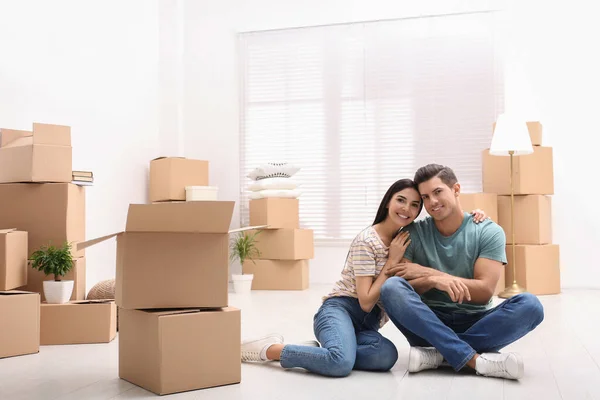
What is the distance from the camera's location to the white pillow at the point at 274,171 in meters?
5.91

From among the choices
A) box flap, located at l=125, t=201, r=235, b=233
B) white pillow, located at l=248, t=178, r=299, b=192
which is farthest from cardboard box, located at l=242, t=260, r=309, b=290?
box flap, located at l=125, t=201, r=235, b=233

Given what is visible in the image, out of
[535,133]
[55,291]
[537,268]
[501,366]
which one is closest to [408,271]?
[501,366]

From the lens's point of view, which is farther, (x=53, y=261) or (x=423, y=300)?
(x=53, y=261)

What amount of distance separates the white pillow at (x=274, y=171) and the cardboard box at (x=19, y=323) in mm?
3116

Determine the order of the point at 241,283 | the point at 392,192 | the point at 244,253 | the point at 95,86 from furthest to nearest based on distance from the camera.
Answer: the point at 244,253 → the point at 241,283 → the point at 95,86 → the point at 392,192

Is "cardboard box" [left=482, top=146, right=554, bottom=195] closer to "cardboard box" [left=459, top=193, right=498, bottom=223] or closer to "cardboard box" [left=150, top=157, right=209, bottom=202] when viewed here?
"cardboard box" [left=459, top=193, right=498, bottom=223]

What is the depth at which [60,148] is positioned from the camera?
3512 mm

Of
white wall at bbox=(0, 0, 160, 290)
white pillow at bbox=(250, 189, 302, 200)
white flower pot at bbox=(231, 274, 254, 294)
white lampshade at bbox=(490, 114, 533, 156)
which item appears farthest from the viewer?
white pillow at bbox=(250, 189, 302, 200)

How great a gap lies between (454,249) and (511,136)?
2.65m

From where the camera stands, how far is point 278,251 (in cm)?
576

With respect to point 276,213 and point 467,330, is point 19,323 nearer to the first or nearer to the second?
point 467,330

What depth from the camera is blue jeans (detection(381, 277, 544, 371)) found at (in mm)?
2387

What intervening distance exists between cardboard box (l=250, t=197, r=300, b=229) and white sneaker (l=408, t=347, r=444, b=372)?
334cm

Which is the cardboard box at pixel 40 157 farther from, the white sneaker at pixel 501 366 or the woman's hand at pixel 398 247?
the white sneaker at pixel 501 366
